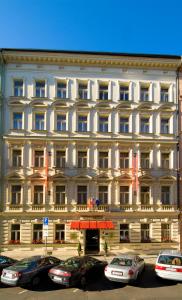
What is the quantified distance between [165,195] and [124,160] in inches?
206

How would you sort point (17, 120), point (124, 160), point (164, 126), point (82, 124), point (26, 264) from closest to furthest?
point (26, 264)
point (17, 120)
point (124, 160)
point (82, 124)
point (164, 126)

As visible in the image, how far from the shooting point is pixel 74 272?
46.7ft

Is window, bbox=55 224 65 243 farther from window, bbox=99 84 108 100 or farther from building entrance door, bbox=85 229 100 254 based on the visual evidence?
window, bbox=99 84 108 100

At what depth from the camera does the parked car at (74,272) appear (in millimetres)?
13930

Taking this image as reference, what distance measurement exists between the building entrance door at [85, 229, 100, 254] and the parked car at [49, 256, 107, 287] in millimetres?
9200

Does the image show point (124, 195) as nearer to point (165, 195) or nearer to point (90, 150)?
point (165, 195)

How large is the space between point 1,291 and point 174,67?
24.6m

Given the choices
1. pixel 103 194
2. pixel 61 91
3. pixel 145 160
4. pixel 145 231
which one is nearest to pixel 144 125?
pixel 145 160

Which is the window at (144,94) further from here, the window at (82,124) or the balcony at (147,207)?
the balcony at (147,207)

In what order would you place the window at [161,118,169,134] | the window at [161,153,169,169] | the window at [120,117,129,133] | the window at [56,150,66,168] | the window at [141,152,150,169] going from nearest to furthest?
the window at [56,150,66,168] < the window at [141,152,150,169] < the window at [161,153,169,169] < the window at [120,117,129,133] < the window at [161,118,169,134]

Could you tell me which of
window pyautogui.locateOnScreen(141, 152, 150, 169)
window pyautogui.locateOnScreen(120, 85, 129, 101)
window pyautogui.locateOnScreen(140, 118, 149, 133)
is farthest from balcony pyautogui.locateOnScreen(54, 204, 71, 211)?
window pyautogui.locateOnScreen(120, 85, 129, 101)

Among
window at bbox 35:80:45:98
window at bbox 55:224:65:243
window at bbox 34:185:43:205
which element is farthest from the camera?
Result: window at bbox 35:80:45:98

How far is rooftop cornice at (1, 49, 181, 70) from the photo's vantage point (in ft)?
87.3

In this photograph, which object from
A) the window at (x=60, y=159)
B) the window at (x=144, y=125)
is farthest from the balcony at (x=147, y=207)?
the window at (x=60, y=159)
